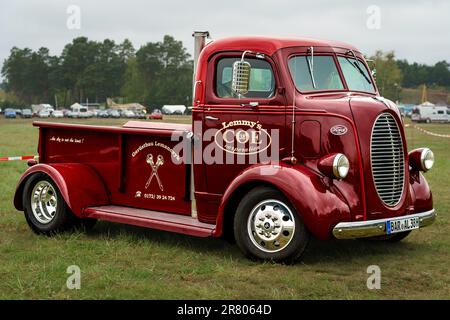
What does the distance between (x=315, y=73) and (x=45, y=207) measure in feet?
12.8

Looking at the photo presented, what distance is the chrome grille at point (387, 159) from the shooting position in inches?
290

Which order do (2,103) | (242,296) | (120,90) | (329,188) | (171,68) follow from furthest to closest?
(2,103) → (120,90) → (171,68) → (329,188) → (242,296)

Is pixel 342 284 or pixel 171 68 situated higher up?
pixel 171 68

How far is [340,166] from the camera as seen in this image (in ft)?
22.9

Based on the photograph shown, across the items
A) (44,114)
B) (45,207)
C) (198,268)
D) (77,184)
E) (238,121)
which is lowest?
(198,268)

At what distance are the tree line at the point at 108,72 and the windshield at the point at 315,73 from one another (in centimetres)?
153

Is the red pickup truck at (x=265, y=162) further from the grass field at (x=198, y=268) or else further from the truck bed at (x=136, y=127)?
the grass field at (x=198, y=268)

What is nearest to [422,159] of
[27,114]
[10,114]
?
[10,114]

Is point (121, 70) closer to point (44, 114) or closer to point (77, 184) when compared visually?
point (44, 114)

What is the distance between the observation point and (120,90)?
6391 centimetres

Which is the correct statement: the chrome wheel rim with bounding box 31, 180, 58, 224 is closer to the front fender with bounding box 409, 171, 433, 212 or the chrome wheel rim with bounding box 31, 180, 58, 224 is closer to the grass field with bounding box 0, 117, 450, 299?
the grass field with bounding box 0, 117, 450, 299
